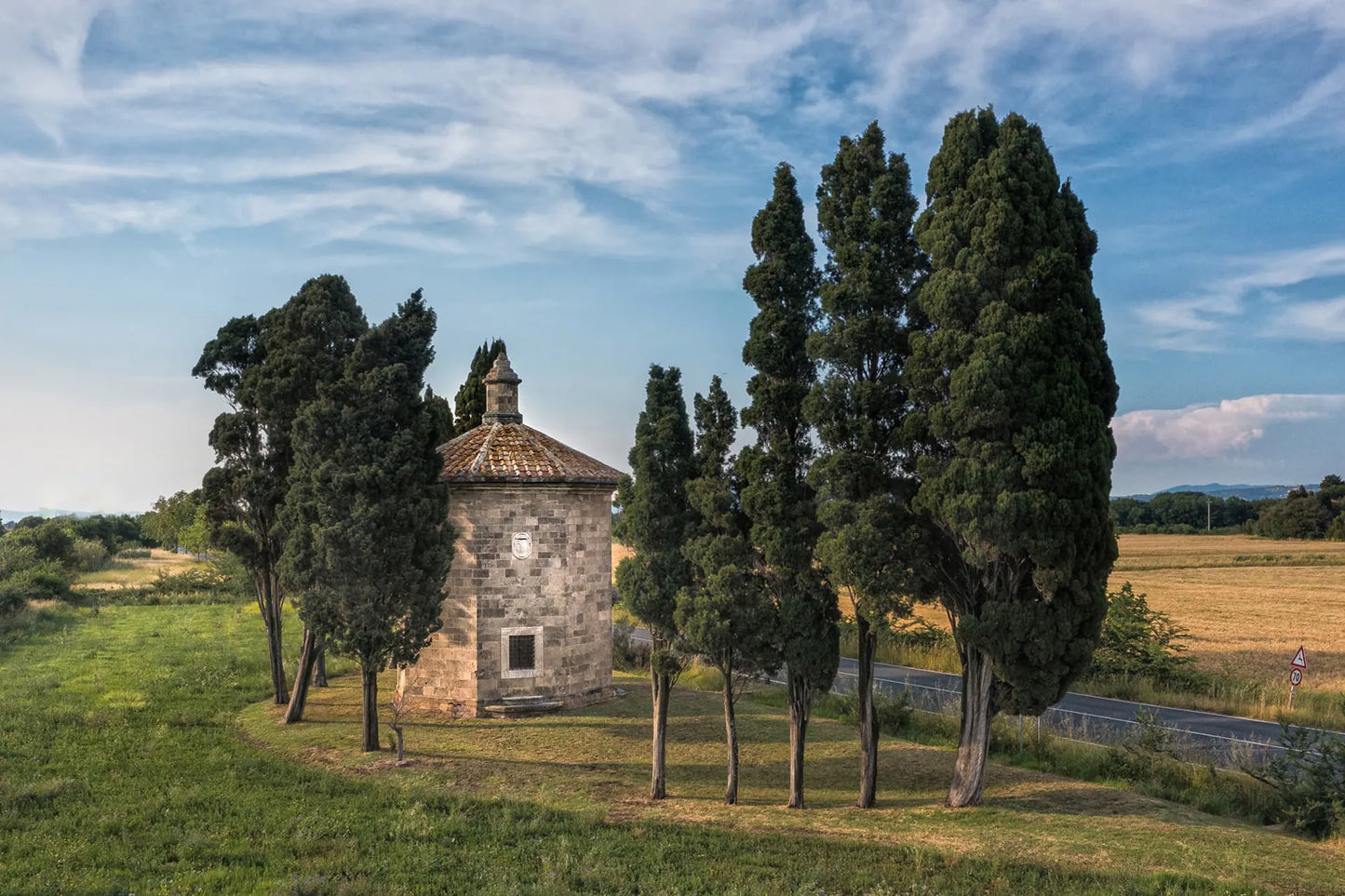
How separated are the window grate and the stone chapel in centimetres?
3

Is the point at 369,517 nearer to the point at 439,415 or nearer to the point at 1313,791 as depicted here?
the point at 439,415

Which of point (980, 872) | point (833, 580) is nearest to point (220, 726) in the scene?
point (833, 580)

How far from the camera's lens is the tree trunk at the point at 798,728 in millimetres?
16219

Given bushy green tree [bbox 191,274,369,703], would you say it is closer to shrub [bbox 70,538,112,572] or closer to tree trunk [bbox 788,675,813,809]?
tree trunk [bbox 788,675,813,809]

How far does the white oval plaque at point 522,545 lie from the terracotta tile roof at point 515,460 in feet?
4.95

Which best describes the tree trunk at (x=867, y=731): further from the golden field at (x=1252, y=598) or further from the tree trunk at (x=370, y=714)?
the golden field at (x=1252, y=598)

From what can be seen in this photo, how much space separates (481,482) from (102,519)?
100 meters

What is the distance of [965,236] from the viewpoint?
50.8 feet

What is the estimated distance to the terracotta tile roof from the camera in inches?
925

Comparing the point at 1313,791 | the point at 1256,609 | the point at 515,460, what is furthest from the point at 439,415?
the point at 1256,609

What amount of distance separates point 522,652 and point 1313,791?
17364mm

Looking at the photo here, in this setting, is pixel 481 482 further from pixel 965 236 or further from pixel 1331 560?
pixel 1331 560

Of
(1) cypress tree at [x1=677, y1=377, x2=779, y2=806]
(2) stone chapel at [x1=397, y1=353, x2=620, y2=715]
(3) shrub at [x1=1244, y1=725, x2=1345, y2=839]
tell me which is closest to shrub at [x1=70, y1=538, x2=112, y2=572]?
(2) stone chapel at [x1=397, y1=353, x2=620, y2=715]

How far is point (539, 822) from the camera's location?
14.9 meters
